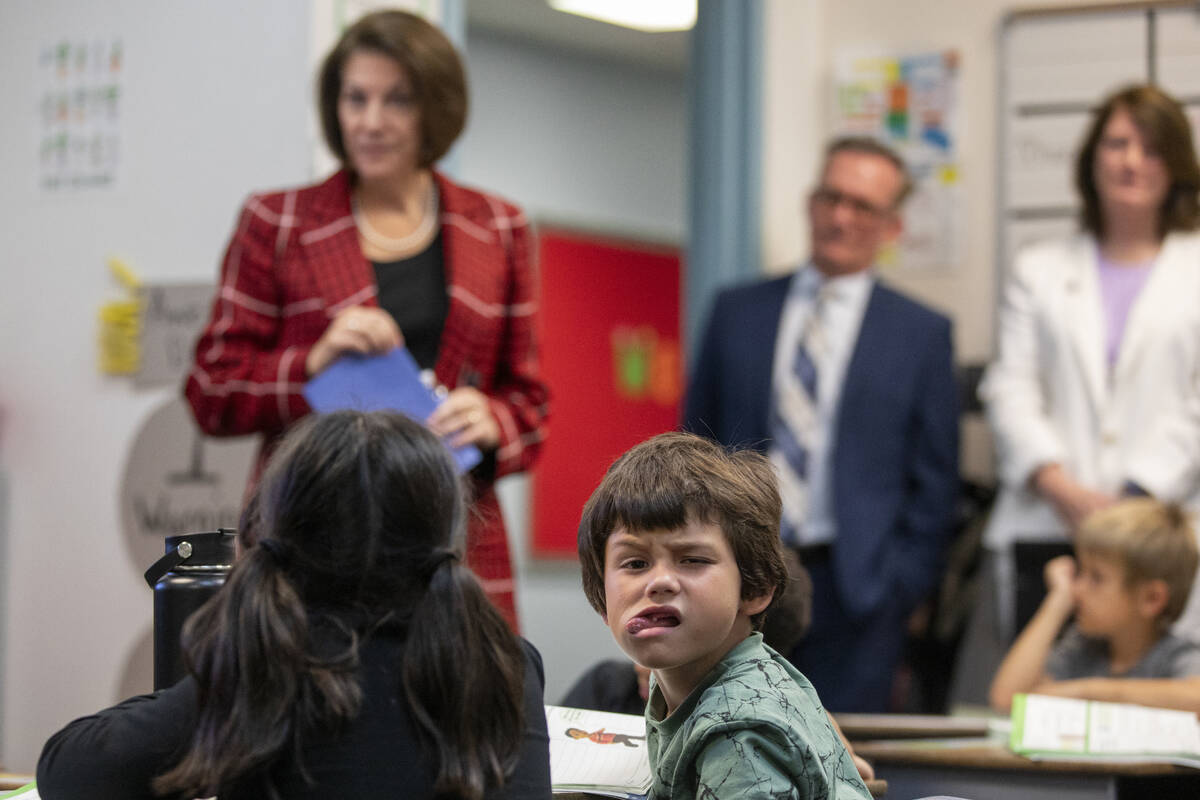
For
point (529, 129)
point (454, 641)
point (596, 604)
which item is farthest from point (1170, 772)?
point (529, 129)

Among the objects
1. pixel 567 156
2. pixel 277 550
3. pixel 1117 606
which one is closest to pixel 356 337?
pixel 277 550

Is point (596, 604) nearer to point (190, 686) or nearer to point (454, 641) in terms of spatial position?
point (454, 641)

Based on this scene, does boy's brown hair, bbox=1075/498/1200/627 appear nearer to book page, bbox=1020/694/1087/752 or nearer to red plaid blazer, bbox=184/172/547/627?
book page, bbox=1020/694/1087/752

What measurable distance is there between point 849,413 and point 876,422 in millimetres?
68

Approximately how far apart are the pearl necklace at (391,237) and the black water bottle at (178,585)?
3.67 feet

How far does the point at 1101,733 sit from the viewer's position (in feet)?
6.75

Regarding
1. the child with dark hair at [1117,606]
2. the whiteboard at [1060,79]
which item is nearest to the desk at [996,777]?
the child with dark hair at [1117,606]

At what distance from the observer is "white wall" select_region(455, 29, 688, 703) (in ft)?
23.9

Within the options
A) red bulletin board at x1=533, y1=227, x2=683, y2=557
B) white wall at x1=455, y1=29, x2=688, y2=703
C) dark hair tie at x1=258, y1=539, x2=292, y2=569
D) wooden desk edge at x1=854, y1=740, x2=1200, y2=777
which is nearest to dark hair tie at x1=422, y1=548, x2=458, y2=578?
dark hair tie at x1=258, y1=539, x2=292, y2=569

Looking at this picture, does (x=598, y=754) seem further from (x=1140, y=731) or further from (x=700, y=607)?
(x=1140, y=731)

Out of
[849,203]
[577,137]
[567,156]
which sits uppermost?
[577,137]

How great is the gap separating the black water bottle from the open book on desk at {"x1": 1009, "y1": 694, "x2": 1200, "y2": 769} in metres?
1.07

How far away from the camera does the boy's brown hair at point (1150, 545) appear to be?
3088 mm

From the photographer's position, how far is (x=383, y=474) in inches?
58.1
